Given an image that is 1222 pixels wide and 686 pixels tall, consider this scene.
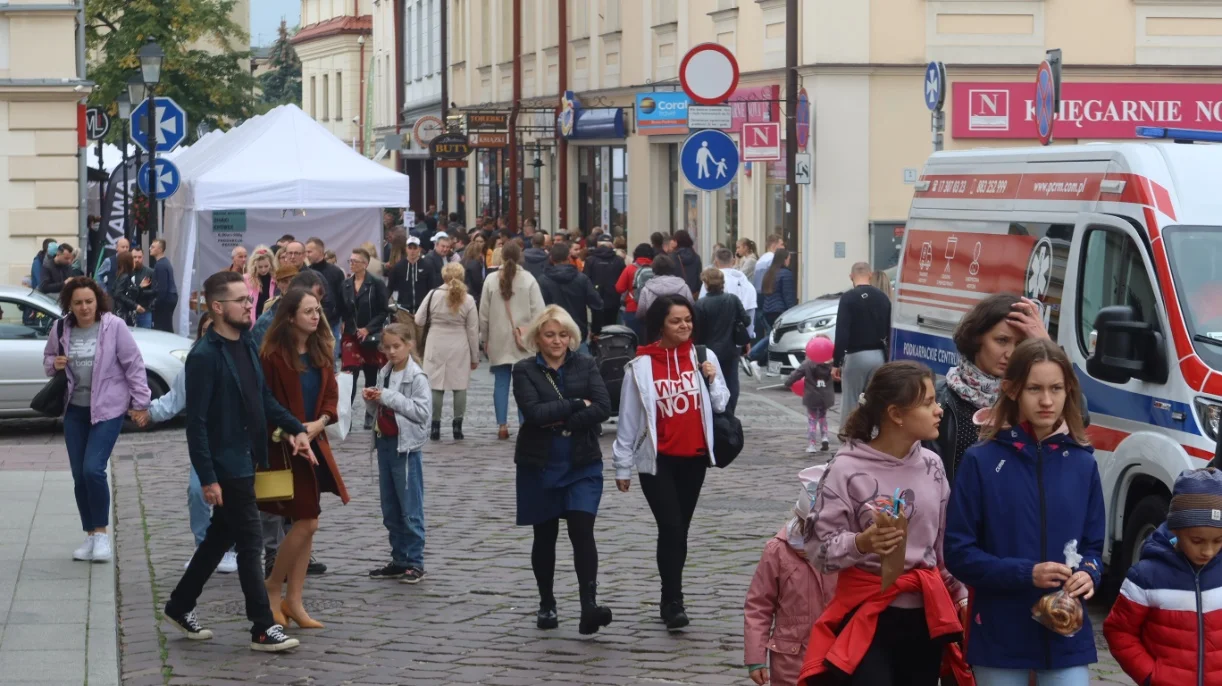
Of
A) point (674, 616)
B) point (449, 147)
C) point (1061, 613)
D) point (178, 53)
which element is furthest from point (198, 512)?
point (449, 147)

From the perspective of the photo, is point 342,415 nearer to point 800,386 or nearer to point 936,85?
point 800,386

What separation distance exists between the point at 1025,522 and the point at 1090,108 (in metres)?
22.9

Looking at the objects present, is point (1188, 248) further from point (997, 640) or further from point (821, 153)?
point (821, 153)

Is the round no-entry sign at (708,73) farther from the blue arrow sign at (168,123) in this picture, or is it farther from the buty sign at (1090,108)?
the blue arrow sign at (168,123)

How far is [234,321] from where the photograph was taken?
8156 mm

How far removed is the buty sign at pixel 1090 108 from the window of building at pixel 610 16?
36.5 feet

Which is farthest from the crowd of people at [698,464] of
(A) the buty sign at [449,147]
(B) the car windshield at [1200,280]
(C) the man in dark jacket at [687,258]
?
(A) the buty sign at [449,147]

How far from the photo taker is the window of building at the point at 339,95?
78.3 meters

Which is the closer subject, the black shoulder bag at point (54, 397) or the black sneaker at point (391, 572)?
the black sneaker at point (391, 572)

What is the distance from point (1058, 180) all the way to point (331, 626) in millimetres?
4469

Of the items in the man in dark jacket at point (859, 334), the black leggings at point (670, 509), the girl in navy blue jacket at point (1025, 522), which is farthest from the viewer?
the man in dark jacket at point (859, 334)

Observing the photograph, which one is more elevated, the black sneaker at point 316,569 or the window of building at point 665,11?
the window of building at point 665,11

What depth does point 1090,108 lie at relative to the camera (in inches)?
1049

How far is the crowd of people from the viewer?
191 inches
